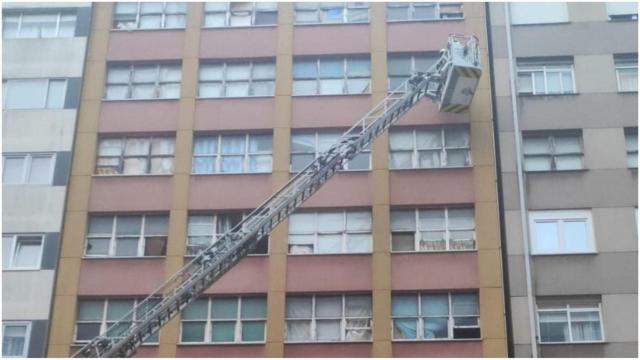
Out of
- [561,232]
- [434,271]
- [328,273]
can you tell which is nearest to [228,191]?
[328,273]

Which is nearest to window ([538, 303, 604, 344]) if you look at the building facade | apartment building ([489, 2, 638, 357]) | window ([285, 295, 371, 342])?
apartment building ([489, 2, 638, 357])

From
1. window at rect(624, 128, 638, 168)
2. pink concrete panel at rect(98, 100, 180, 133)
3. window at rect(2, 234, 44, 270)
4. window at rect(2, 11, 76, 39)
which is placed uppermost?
window at rect(2, 11, 76, 39)

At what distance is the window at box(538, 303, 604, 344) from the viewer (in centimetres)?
2512

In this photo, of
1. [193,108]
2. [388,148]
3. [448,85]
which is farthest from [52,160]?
[448,85]

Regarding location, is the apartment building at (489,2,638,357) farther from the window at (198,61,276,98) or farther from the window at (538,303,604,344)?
the window at (198,61,276,98)

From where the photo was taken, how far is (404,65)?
29.3m

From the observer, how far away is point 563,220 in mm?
26469

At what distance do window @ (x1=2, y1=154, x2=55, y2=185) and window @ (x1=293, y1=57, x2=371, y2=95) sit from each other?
8.96 m

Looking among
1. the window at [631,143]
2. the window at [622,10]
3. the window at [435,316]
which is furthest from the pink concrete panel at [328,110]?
the window at [622,10]

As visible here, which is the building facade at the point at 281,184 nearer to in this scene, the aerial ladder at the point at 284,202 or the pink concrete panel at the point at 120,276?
the pink concrete panel at the point at 120,276

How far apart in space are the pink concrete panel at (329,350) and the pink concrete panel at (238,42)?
423 inches

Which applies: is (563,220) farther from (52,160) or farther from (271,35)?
(52,160)

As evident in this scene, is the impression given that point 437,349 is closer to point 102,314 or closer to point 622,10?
point 102,314

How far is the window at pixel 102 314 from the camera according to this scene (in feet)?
85.4
